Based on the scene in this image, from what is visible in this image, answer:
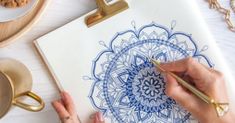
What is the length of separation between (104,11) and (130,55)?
77 mm

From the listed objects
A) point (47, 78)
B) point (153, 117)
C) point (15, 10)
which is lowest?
point (153, 117)

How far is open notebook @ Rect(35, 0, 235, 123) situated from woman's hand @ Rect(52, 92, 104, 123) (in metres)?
0.01

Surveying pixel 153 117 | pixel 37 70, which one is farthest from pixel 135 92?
pixel 37 70

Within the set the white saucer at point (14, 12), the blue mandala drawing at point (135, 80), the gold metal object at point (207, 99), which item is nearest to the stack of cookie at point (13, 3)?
the white saucer at point (14, 12)

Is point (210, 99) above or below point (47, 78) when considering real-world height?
below

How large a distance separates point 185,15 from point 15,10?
0.26m

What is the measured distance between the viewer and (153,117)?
67cm

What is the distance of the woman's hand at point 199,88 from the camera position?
2.10 ft

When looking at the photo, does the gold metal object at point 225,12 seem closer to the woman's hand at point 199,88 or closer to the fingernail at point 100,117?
the woman's hand at point 199,88

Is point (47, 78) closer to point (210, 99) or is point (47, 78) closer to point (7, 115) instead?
point (7, 115)

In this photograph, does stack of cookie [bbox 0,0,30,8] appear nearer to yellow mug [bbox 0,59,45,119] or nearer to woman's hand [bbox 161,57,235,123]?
yellow mug [bbox 0,59,45,119]

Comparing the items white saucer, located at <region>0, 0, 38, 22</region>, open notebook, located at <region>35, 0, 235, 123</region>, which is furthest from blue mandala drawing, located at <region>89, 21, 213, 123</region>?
white saucer, located at <region>0, 0, 38, 22</region>

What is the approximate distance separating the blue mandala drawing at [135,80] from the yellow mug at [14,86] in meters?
0.09

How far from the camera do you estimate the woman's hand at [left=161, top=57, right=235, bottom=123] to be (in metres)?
0.64
